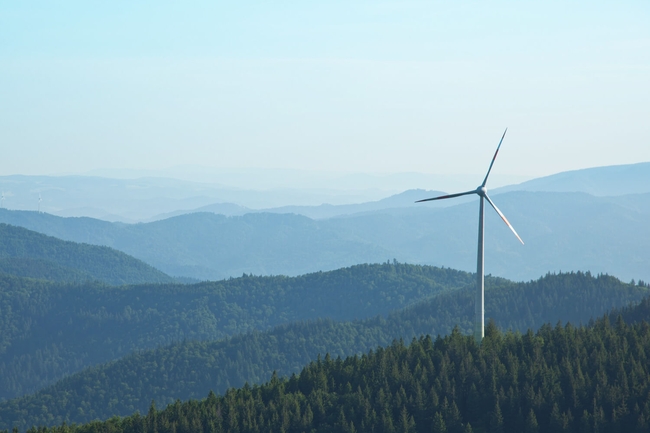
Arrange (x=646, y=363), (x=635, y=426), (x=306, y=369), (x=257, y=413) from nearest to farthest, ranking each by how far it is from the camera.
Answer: (x=635, y=426) → (x=646, y=363) → (x=257, y=413) → (x=306, y=369)

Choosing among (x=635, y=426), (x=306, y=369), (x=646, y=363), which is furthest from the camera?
(x=306, y=369)

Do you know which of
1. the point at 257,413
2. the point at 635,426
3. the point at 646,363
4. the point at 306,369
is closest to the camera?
the point at 635,426

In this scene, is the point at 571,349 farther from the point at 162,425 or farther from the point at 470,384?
the point at 162,425

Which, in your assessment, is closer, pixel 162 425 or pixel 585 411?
pixel 585 411

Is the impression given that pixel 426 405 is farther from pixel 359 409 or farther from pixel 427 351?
pixel 427 351

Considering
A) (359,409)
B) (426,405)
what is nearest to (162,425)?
(359,409)

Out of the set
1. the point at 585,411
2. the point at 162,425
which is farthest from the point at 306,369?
the point at 585,411
